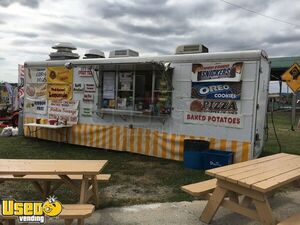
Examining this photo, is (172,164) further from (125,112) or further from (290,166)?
(290,166)

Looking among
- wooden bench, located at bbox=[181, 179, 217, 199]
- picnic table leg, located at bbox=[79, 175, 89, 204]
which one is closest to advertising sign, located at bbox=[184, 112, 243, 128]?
wooden bench, located at bbox=[181, 179, 217, 199]

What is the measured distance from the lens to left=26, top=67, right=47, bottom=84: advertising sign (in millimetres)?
9969

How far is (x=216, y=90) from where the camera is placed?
7203 millimetres

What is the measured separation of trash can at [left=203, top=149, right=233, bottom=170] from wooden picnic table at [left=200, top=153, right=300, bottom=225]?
2.21m

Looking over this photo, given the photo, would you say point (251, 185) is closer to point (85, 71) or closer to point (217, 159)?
point (217, 159)

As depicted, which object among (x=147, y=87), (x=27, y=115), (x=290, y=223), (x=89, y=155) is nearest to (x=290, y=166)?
(x=290, y=223)

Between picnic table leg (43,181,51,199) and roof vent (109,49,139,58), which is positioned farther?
roof vent (109,49,139,58)

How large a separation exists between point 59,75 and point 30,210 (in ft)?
21.6

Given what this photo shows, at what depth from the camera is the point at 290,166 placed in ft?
14.6

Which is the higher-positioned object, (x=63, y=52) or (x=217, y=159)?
(x=63, y=52)

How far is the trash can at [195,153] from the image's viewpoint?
275 inches

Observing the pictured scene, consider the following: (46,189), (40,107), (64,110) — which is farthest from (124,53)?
(46,189)

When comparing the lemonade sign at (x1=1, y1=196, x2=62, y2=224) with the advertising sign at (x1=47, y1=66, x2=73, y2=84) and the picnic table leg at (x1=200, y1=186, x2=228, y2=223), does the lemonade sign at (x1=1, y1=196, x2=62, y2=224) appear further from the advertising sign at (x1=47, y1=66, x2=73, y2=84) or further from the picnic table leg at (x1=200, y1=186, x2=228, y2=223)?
the advertising sign at (x1=47, y1=66, x2=73, y2=84)

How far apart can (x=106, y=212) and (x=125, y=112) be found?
163 inches
